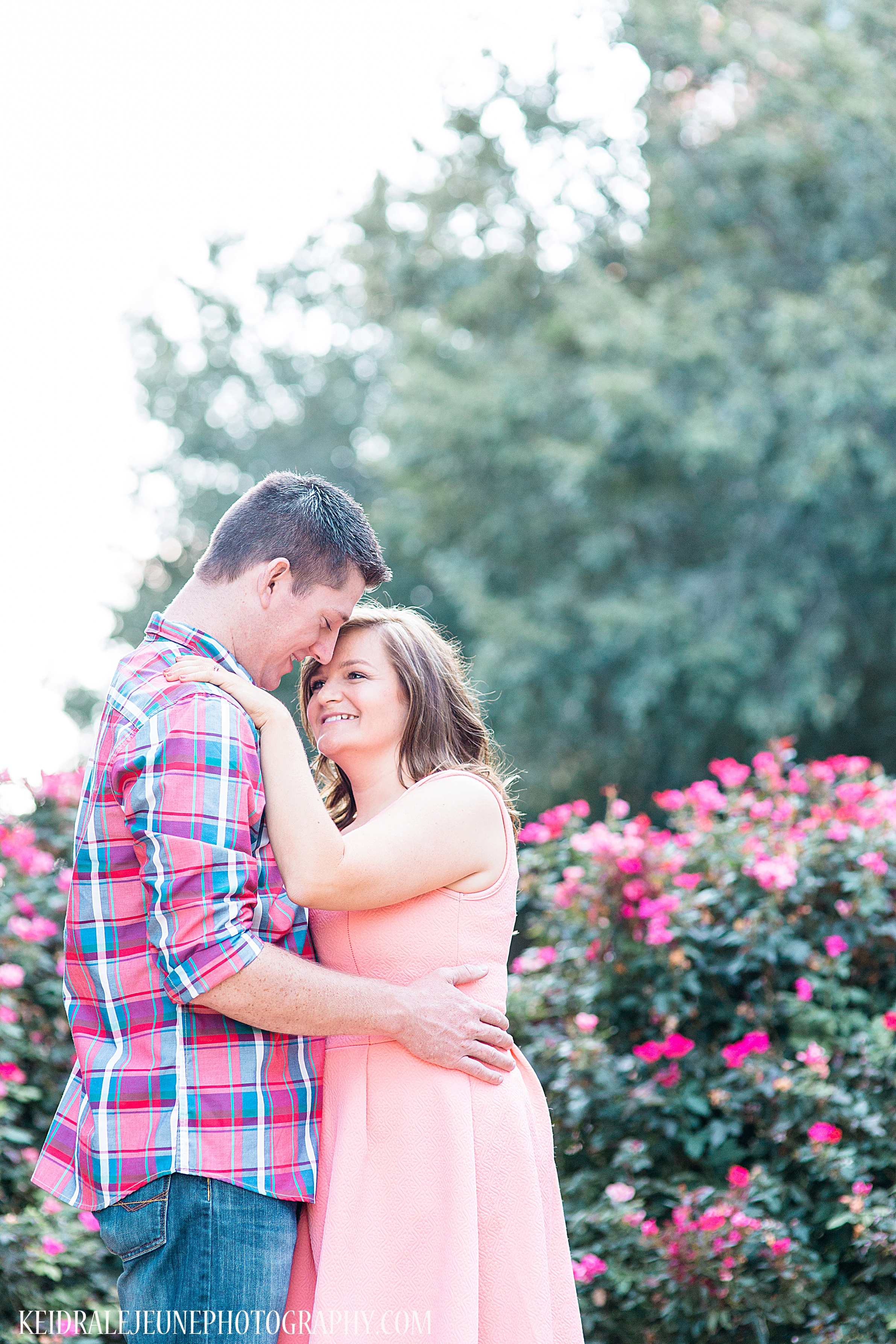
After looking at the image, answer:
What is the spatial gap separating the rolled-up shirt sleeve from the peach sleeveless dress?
37 cm

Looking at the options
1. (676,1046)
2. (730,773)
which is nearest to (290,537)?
(676,1046)

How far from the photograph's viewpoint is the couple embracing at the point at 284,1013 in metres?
1.95

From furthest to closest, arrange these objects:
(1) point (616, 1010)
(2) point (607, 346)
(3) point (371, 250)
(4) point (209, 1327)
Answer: (3) point (371, 250) → (2) point (607, 346) → (1) point (616, 1010) → (4) point (209, 1327)

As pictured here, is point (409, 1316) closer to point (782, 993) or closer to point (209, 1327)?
point (209, 1327)

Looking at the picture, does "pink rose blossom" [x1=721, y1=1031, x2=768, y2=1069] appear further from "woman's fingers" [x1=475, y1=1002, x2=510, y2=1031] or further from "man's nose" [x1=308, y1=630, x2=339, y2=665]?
"man's nose" [x1=308, y1=630, x2=339, y2=665]

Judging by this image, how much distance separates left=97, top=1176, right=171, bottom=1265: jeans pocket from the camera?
6.34 feet

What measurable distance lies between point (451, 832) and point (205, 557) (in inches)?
26.8

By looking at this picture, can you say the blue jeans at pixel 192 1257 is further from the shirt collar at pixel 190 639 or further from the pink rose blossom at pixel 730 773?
the pink rose blossom at pixel 730 773

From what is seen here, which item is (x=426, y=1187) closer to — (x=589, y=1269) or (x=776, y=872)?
(x=589, y=1269)

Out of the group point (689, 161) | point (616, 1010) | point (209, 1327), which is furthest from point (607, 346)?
point (209, 1327)

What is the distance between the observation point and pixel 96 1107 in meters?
1.99

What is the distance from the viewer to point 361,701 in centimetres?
252

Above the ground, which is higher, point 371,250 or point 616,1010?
point 371,250

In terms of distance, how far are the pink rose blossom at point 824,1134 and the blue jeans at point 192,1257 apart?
1.96m
